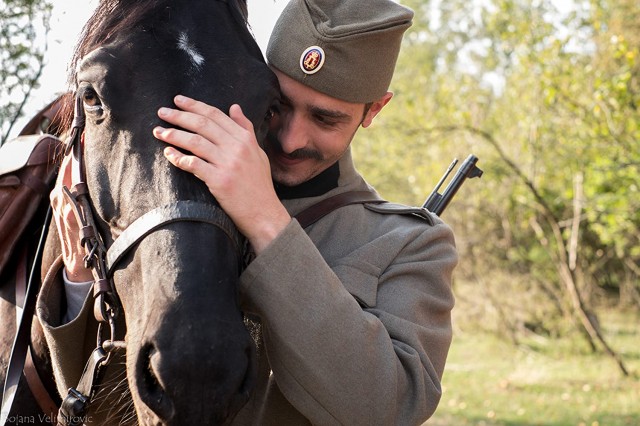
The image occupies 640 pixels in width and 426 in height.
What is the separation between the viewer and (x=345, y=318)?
1.99 meters

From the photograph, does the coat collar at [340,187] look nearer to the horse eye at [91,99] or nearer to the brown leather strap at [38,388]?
the horse eye at [91,99]

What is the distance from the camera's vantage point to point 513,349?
45.0ft

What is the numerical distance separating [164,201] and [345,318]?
0.55 meters

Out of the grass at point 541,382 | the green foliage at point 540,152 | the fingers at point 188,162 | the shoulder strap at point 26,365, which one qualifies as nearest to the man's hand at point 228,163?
the fingers at point 188,162

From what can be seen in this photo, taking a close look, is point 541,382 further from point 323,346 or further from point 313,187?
point 323,346

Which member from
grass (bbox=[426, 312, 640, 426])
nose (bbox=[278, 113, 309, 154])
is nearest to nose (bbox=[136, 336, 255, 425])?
nose (bbox=[278, 113, 309, 154])

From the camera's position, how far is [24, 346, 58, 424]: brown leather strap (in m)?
2.48

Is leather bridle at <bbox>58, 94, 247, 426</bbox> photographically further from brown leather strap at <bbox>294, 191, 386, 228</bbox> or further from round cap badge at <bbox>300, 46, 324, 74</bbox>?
round cap badge at <bbox>300, 46, 324, 74</bbox>

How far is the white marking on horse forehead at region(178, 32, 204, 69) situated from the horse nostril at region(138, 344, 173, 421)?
772 mm

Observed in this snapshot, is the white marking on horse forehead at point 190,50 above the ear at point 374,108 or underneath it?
above

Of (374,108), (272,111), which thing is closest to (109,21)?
(272,111)

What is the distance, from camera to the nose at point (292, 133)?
2.44 metres

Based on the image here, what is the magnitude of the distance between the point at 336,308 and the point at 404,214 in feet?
2.26

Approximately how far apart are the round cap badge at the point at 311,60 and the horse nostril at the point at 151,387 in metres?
1.10
